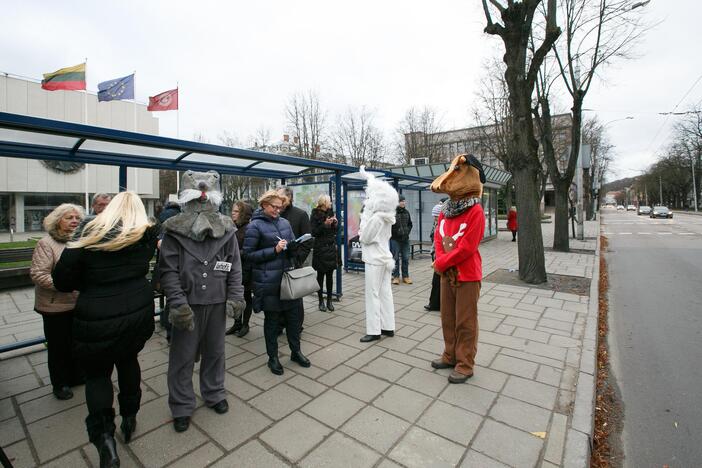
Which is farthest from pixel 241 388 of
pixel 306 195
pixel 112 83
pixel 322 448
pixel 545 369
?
pixel 112 83

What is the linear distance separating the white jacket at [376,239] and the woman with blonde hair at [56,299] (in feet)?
9.43

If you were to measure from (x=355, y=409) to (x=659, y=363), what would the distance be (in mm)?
3725

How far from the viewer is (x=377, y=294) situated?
14.3 ft

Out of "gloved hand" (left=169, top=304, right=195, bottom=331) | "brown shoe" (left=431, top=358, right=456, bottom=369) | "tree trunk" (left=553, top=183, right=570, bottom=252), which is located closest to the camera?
"gloved hand" (left=169, top=304, right=195, bottom=331)

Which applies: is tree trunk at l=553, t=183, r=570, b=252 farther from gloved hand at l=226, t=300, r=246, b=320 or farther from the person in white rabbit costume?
gloved hand at l=226, t=300, r=246, b=320

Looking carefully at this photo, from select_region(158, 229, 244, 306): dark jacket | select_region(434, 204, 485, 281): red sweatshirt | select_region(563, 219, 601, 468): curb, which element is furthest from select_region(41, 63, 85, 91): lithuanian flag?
select_region(563, 219, 601, 468): curb

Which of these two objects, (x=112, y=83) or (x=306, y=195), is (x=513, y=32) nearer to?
(x=306, y=195)

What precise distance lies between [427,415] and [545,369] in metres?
1.60

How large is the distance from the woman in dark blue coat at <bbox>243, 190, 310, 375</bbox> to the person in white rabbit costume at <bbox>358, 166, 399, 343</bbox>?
3.60 feet

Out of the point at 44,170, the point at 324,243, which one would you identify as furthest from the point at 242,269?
the point at 44,170

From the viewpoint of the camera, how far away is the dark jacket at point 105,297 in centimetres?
218

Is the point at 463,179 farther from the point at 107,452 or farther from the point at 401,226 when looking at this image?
the point at 401,226

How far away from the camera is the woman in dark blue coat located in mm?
3393

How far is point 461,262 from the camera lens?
329 cm
